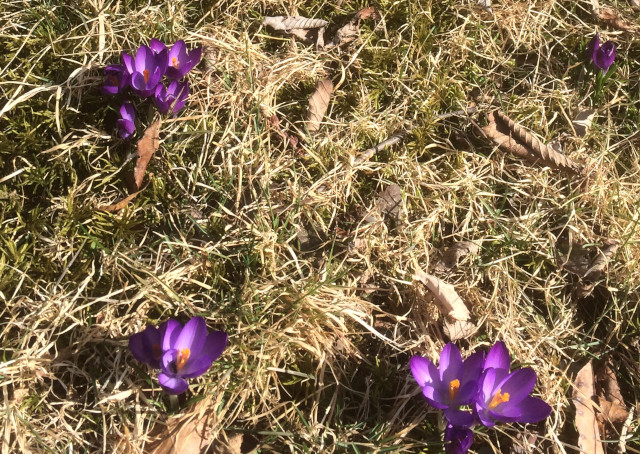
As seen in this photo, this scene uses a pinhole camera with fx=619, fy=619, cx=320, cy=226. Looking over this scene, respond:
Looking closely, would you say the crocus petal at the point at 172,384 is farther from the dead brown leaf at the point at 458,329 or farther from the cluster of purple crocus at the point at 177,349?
the dead brown leaf at the point at 458,329

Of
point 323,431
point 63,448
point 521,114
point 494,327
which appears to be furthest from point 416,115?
point 63,448

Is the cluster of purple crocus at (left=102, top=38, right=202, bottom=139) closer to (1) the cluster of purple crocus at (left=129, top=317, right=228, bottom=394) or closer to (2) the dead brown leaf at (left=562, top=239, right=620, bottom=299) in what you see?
(1) the cluster of purple crocus at (left=129, top=317, right=228, bottom=394)

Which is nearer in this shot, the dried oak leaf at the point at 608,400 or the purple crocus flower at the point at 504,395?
the purple crocus flower at the point at 504,395

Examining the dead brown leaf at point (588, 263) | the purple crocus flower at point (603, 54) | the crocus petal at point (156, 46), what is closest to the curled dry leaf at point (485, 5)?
the purple crocus flower at point (603, 54)

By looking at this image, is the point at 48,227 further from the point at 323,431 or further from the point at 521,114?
the point at 521,114

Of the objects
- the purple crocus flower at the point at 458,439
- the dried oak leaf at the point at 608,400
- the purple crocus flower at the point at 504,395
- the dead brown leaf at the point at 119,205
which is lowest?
the dried oak leaf at the point at 608,400

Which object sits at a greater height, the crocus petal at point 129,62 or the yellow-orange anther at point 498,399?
the crocus petal at point 129,62

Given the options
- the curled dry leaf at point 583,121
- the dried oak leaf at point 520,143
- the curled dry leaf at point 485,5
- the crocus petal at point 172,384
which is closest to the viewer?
the crocus petal at point 172,384
